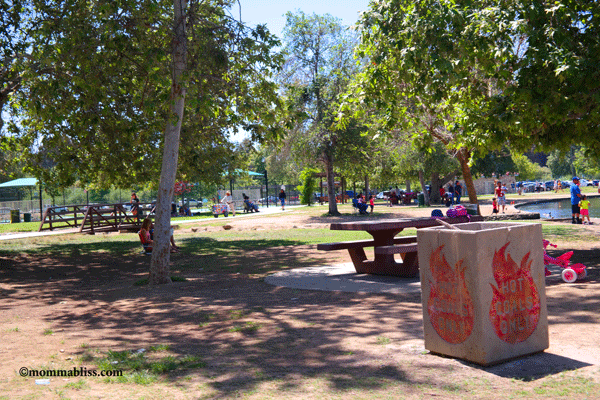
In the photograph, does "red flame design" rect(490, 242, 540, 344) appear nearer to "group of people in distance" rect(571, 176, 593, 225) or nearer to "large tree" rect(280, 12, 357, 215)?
"group of people in distance" rect(571, 176, 593, 225)

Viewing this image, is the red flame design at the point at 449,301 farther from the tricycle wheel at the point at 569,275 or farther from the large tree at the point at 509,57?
the large tree at the point at 509,57

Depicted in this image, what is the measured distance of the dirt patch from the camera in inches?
156

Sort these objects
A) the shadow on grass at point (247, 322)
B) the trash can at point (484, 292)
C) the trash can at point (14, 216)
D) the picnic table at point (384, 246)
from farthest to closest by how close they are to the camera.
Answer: the trash can at point (14, 216) → the picnic table at point (384, 246) → the shadow on grass at point (247, 322) → the trash can at point (484, 292)

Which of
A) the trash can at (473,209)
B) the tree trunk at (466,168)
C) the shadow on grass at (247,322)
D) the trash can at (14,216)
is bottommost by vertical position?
the shadow on grass at (247,322)

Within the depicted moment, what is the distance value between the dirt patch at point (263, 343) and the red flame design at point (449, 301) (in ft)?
0.87

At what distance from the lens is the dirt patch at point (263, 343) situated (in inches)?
156

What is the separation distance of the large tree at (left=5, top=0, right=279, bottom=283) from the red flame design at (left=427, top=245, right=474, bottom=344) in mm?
6125

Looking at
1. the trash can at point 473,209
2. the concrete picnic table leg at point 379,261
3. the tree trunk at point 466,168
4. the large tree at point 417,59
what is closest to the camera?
the large tree at point 417,59

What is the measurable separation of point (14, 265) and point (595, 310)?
1281 centimetres

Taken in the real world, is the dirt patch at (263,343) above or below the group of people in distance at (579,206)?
below

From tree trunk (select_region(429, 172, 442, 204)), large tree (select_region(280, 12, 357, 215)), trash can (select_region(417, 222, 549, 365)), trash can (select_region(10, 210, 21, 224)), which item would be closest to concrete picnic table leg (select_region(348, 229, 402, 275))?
trash can (select_region(417, 222, 549, 365))

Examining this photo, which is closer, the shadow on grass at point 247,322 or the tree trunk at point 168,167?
the shadow on grass at point 247,322

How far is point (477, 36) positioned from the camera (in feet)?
28.6

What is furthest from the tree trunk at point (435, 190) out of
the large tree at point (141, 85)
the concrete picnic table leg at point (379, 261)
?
the concrete picnic table leg at point (379, 261)
